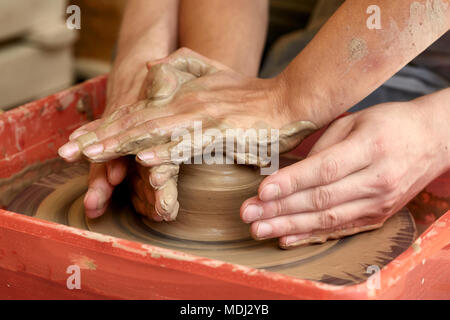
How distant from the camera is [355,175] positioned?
3.35 feet

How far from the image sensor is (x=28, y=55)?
122 inches

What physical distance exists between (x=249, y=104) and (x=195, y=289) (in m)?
0.41

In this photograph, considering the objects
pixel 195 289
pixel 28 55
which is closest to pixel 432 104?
pixel 195 289

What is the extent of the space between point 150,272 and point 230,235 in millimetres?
279

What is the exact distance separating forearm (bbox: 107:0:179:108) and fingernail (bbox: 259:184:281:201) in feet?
1.46

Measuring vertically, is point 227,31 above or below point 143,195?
above

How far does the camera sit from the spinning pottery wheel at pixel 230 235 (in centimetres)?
104

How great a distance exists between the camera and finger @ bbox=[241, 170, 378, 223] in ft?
3.30

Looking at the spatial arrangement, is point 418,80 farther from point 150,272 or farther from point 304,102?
point 150,272

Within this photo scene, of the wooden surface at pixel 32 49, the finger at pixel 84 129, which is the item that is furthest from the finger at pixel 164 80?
the wooden surface at pixel 32 49

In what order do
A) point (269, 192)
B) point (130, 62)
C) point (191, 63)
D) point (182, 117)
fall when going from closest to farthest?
1. point (269, 192)
2. point (182, 117)
3. point (191, 63)
4. point (130, 62)

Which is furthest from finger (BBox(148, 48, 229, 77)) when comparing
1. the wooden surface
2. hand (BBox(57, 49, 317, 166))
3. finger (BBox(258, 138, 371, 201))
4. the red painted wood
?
the wooden surface

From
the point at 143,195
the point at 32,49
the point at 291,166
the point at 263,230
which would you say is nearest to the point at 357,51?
the point at 291,166
